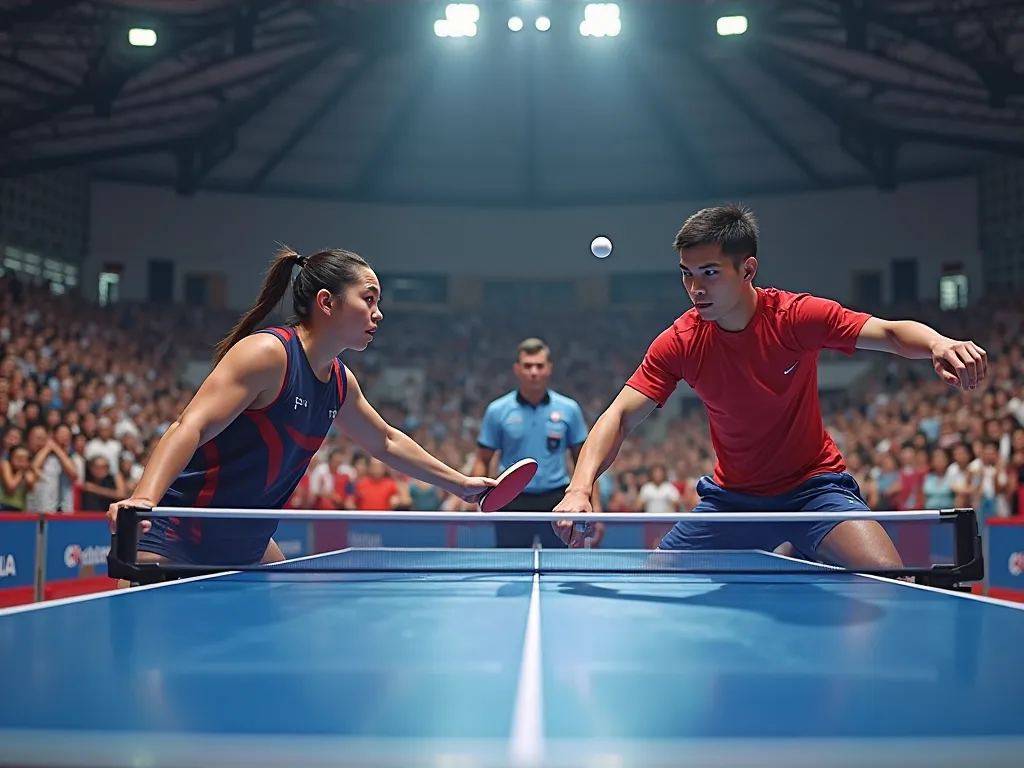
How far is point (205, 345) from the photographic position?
67.0 ft

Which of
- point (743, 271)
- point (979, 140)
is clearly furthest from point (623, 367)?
point (743, 271)

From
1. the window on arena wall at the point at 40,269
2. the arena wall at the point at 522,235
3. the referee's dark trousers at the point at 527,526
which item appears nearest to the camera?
the referee's dark trousers at the point at 527,526

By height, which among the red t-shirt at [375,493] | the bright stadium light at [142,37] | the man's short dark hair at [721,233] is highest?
the bright stadium light at [142,37]

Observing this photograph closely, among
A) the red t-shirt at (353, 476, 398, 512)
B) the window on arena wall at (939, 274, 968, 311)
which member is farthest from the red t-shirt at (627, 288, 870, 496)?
the window on arena wall at (939, 274, 968, 311)

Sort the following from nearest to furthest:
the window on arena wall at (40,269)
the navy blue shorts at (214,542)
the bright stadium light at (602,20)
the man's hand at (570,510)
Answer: the man's hand at (570,510)
the navy blue shorts at (214,542)
the bright stadium light at (602,20)
the window on arena wall at (40,269)

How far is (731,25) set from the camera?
15047 millimetres

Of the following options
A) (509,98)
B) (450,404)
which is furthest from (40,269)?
(509,98)

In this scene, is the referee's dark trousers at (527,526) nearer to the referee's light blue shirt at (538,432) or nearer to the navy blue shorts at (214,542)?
the referee's light blue shirt at (538,432)

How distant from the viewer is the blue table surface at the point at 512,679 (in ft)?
3.77

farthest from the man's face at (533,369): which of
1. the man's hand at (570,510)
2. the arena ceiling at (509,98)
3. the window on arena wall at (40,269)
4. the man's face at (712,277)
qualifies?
the window on arena wall at (40,269)

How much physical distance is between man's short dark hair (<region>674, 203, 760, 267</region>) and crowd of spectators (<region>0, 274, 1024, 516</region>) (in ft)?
26.1

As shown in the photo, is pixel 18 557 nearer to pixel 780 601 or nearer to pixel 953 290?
pixel 780 601

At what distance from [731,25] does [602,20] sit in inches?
76.3

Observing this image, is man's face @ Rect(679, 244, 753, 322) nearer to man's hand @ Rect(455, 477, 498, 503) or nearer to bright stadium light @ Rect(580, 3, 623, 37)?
man's hand @ Rect(455, 477, 498, 503)
